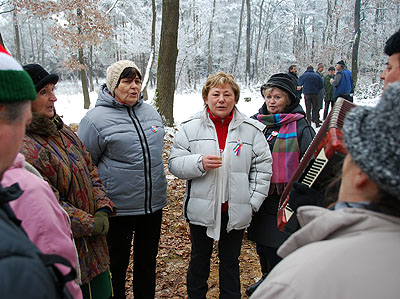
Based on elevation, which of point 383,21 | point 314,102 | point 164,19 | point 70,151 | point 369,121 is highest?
point 383,21

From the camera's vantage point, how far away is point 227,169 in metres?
2.63

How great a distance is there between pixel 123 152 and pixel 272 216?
1.55 m

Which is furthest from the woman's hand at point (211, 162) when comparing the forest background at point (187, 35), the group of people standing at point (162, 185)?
the forest background at point (187, 35)

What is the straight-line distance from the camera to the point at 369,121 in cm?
82

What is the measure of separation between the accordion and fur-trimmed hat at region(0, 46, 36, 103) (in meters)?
1.44

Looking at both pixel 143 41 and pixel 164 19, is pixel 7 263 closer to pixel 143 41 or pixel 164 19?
pixel 164 19

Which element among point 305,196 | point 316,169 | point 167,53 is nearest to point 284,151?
point 316,169

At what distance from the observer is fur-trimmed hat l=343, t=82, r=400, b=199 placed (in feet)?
2.52

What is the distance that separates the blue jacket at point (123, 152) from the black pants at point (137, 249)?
0.42 ft

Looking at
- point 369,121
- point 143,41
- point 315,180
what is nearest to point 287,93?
point 315,180

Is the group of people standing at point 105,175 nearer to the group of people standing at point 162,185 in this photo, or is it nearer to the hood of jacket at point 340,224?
the group of people standing at point 162,185

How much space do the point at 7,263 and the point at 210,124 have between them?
2.10 m

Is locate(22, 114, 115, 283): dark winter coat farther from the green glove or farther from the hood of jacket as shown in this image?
the hood of jacket

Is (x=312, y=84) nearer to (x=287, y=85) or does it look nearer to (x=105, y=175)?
(x=287, y=85)
